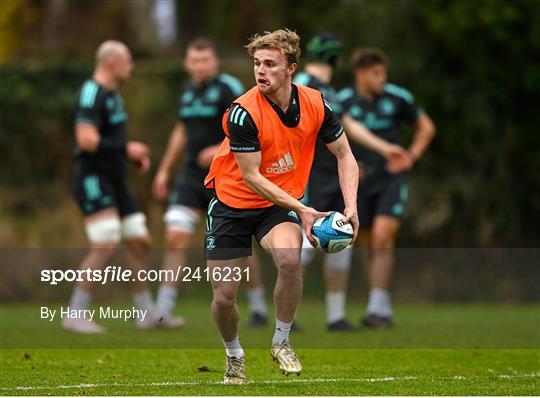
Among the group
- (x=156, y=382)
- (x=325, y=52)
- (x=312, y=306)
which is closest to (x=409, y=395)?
(x=156, y=382)

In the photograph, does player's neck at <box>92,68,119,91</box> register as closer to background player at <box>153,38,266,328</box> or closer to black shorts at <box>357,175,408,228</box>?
background player at <box>153,38,266,328</box>

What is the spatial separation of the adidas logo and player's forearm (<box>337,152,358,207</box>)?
13.4 inches

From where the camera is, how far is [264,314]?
12.0 meters

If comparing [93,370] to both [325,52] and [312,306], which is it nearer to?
[325,52]

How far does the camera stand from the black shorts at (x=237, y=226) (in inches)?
294

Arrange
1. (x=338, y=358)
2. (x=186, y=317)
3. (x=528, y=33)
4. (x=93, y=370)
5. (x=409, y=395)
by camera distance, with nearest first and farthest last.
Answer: (x=409, y=395) < (x=93, y=370) < (x=338, y=358) < (x=186, y=317) < (x=528, y=33)

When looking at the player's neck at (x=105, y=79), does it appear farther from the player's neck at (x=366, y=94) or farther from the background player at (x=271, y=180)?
the background player at (x=271, y=180)

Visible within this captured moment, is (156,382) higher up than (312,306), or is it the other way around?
(312,306)

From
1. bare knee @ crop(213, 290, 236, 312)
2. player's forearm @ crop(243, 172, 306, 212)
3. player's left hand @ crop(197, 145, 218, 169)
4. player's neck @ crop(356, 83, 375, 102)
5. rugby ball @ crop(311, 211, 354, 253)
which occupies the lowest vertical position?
bare knee @ crop(213, 290, 236, 312)

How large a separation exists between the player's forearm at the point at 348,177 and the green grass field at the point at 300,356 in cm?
114

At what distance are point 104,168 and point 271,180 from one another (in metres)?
4.29

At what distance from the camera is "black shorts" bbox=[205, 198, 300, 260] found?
7477 mm

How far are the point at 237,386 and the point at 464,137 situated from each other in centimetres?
987

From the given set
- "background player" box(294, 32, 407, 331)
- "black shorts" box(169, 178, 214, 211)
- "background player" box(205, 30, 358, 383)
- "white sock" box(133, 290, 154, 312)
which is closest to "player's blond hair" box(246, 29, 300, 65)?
"background player" box(205, 30, 358, 383)
